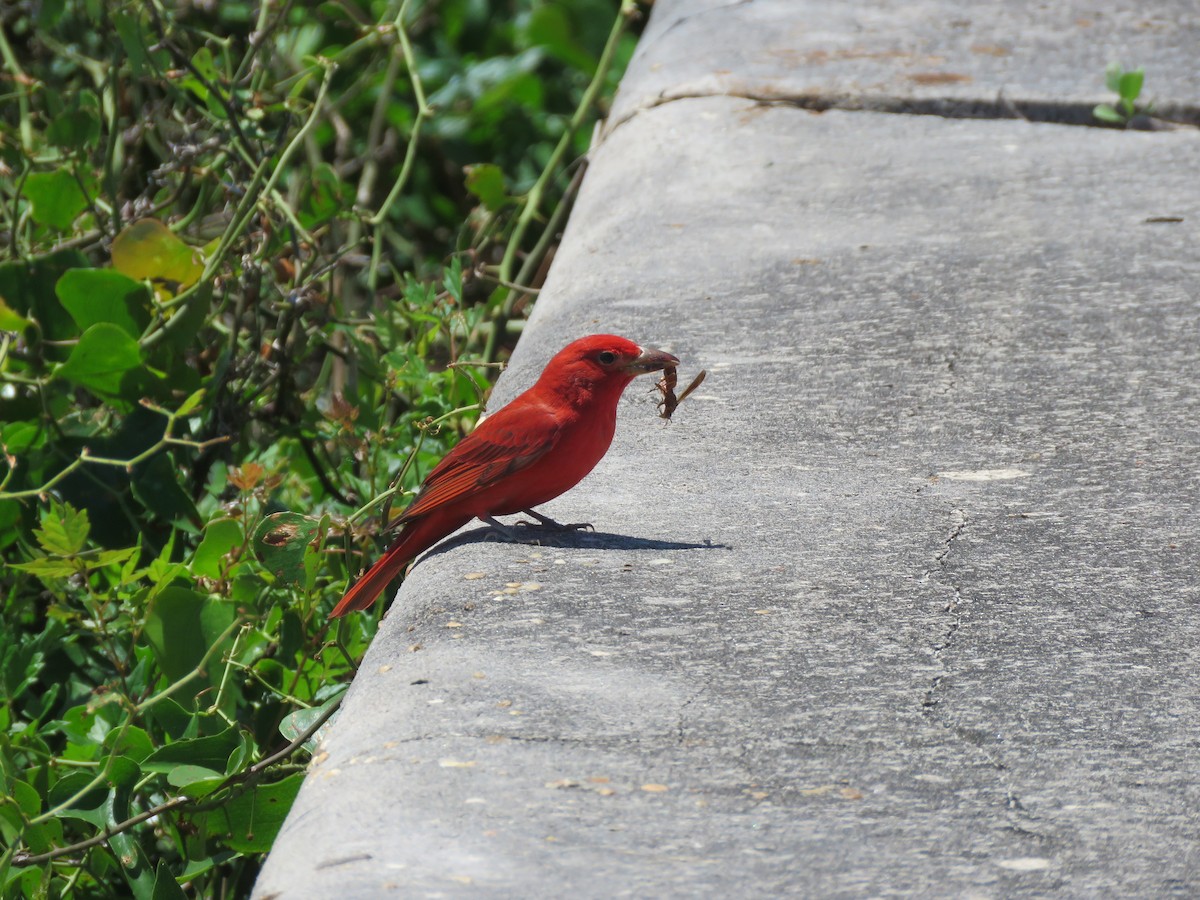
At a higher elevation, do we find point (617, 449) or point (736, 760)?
point (736, 760)

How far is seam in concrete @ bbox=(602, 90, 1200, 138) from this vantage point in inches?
160

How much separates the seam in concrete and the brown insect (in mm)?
1698

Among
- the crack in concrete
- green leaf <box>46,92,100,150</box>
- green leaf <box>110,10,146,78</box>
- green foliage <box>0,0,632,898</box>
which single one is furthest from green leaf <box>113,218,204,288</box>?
the crack in concrete

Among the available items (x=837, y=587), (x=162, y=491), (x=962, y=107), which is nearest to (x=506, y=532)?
(x=837, y=587)

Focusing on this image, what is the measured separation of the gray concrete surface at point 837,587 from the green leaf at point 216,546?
0.62 m

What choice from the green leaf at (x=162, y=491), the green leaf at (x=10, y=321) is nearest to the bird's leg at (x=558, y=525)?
the green leaf at (x=162, y=491)

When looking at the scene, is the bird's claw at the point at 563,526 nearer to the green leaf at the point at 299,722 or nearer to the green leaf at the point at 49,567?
the green leaf at the point at 299,722

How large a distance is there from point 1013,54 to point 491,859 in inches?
144

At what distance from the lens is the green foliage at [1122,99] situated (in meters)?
3.99

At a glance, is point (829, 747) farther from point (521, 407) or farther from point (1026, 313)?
point (1026, 313)

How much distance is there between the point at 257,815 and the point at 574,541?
26.7 inches

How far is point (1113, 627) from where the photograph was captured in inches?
80.0

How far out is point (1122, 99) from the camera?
4047 millimetres

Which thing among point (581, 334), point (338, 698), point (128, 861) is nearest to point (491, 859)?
point (338, 698)
